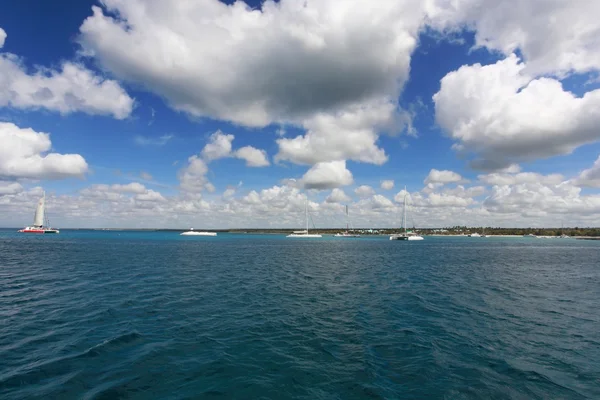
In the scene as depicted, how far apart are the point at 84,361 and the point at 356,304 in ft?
76.2

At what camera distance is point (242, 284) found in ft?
139

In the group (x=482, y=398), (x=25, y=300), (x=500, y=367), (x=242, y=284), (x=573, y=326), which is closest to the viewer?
(x=482, y=398)

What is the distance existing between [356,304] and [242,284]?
1797 cm

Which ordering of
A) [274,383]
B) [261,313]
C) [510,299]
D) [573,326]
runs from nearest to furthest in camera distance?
1. [274,383]
2. [573,326]
3. [261,313]
4. [510,299]

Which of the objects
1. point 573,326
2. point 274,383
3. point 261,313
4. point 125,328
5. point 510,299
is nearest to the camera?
point 274,383

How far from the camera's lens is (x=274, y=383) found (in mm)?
14867

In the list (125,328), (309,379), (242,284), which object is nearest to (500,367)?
(309,379)

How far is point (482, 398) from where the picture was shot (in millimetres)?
13602

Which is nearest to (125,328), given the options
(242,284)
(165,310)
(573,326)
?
(165,310)

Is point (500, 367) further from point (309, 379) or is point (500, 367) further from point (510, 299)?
point (510, 299)

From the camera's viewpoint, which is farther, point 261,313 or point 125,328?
point 261,313

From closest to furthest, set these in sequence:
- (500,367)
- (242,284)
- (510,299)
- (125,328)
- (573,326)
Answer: (500,367)
(125,328)
(573,326)
(510,299)
(242,284)

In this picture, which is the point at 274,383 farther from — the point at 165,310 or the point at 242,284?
the point at 242,284

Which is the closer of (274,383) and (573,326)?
(274,383)
